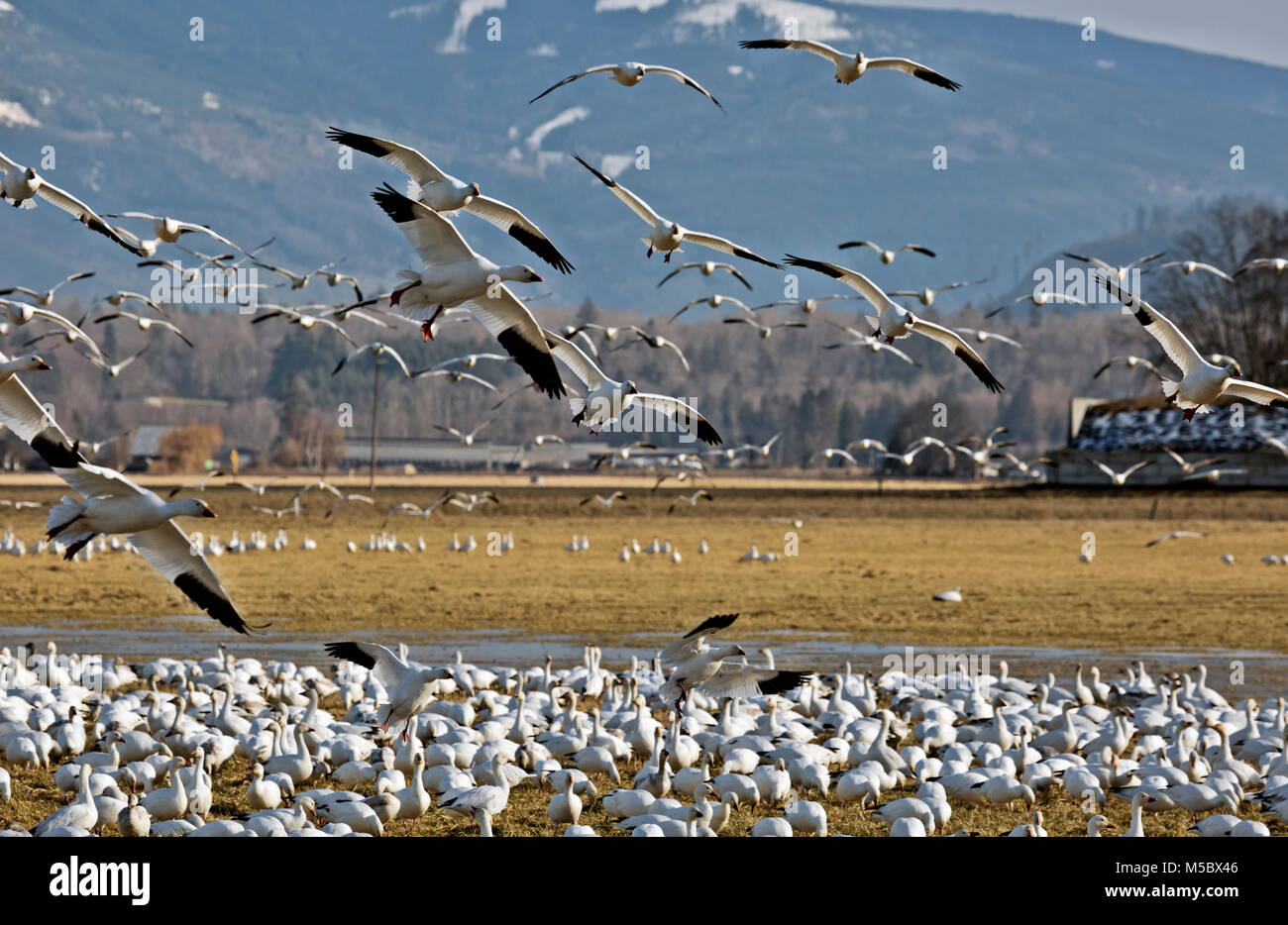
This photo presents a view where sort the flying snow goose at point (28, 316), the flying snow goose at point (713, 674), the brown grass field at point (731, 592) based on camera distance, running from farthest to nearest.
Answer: the brown grass field at point (731, 592), the flying snow goose at point (28, 316), the flying snow goose at point (713, 674)

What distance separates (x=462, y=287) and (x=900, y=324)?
15.3 feet

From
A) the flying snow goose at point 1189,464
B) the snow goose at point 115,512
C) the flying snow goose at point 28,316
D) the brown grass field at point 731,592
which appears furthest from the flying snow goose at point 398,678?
the flying snow goose at point 1189,464

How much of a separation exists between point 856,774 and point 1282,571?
2437cm

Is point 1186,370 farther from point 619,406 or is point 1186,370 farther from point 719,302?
point 719,302

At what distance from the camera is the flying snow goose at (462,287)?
42.7 feet

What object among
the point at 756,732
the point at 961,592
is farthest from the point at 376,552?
the point at 756,732

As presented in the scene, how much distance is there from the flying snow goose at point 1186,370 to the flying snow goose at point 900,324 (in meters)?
1.32

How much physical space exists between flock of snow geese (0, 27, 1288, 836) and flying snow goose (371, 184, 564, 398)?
0.9 inches

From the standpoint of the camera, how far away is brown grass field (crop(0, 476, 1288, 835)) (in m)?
23.6

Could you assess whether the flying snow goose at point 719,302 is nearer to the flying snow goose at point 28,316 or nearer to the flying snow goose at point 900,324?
the flying snow goose at point 900,324

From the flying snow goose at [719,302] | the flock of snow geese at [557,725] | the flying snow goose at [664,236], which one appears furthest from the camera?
the flying snow goose at [719,302]

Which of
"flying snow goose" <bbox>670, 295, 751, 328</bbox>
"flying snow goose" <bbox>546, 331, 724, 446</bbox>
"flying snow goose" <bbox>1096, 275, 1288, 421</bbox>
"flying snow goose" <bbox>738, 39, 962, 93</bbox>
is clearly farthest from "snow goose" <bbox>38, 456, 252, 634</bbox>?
"flying snow goose" <bbox>670, 295, 751, 328</bbox>

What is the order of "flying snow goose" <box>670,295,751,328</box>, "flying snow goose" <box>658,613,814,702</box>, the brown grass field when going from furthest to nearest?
the brown grass field, "flying snow goose" <box>670,295,751,328</box>, "flying snow goose" <box>658,613,814,702</box>

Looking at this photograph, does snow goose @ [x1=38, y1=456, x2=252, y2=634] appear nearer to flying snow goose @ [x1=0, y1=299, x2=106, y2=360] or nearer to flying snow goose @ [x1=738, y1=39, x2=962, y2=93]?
flying snow goose @ [x1=0, y1=299, x2=106, y2=360]
